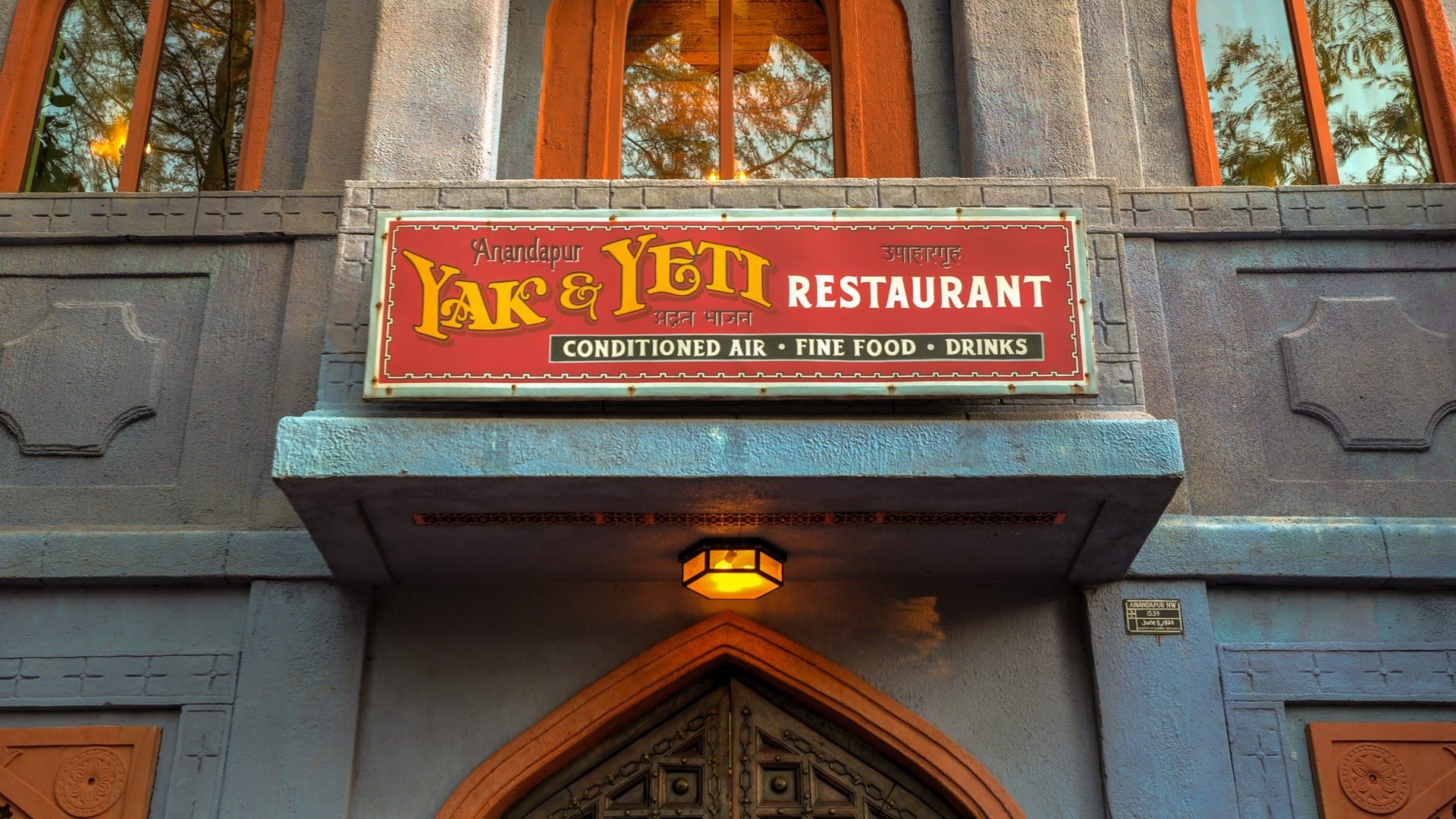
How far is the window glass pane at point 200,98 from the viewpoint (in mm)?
7395

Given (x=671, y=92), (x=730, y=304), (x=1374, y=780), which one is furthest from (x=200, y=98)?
(x=1374, y=780)

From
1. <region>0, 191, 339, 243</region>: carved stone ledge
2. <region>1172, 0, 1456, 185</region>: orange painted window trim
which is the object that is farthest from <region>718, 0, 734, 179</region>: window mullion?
<region>1172, 0, 1456, 185</region>: orange painted window trim

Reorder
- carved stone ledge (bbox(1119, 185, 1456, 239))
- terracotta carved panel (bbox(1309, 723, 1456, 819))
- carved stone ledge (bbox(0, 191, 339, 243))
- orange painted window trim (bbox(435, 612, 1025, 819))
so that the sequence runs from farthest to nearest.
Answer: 1. carved stone ledge (bbox(0, 191, 339, 243))
2. carved stone ledge (bbox(1119, 185, 1456, 239))
3. orange painted window trim (bbox(435, 612, 1025, 819))
4. terracotta carved panel (bbox(1309, 723, 1456, 819))

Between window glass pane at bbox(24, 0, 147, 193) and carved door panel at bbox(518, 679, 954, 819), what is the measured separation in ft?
12.7

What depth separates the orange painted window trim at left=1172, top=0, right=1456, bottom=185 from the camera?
727cm

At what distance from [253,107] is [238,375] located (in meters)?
1.63

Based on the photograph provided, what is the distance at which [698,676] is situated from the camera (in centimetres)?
648

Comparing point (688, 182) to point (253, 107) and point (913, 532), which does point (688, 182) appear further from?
point (253, 107)

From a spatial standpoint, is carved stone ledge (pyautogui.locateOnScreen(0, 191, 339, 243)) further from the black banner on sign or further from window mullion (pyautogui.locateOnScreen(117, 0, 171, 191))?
the black banner on sign

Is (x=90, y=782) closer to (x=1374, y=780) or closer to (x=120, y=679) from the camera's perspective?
(x=120, y=679)

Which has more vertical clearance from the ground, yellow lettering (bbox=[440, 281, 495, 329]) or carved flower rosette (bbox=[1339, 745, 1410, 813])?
yellow lettering (bbox=[440, 281, 495, 329])

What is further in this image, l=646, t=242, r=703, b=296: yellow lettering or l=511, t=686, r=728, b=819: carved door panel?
l=511, t=686, r=728, b=819: carved door panel

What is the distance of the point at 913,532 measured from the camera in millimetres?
5949

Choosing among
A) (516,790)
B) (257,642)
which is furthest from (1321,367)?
(257,642)
